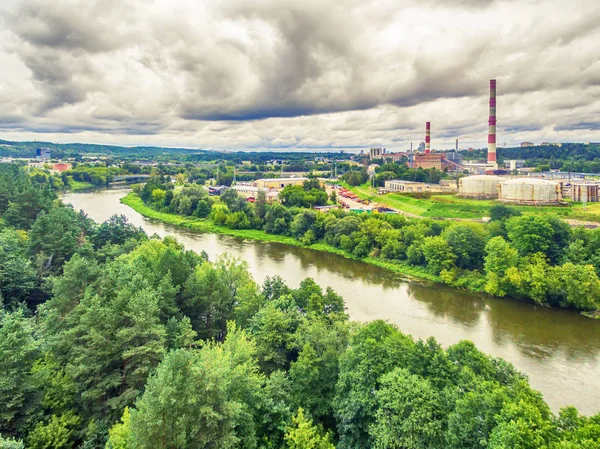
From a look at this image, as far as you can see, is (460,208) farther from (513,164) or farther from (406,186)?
(513,164)

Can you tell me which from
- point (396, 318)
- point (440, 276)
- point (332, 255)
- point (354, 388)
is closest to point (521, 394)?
point (354, 388)

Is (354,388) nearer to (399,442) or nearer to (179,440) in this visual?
(399,442)

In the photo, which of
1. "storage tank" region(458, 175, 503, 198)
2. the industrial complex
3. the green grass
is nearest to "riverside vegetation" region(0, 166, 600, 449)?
the industrial complex

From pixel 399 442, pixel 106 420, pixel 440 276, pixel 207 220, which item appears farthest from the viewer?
pixel 207 220

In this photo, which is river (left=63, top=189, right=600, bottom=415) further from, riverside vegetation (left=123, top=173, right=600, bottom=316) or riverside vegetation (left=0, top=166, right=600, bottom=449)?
riverside vegetation (left=0, top=166, right=600, bottom=449)

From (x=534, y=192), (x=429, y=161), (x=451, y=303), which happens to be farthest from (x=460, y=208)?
(x=429, y=161)

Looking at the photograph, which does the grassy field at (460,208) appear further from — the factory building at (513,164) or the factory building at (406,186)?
the factory building at (513,164)

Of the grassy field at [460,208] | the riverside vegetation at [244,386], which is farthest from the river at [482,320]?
the grassy field at [460,208]
